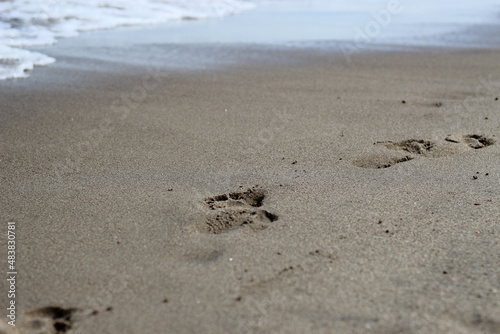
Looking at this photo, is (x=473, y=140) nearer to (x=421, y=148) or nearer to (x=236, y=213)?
(x=421, y=148)

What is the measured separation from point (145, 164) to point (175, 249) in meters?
1.14

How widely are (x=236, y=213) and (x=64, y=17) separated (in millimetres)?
7825

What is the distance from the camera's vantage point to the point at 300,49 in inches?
279

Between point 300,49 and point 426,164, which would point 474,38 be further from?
point 426,164

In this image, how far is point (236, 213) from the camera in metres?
2.64

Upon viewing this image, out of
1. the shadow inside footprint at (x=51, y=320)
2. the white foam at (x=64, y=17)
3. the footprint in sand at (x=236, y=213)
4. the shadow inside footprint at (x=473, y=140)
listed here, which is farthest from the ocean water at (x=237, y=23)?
the shadow inside footprint at (x=51, y=320)

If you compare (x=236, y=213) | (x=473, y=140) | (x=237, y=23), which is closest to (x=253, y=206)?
(x=236, y=213)

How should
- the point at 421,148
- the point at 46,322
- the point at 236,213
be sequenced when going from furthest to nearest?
1. the point at 421,148
2. the point at 236,213
3. the point at 46,322

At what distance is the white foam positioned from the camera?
627cm

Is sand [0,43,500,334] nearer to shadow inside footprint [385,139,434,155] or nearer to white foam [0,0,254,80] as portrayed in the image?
shadow inside footprint [385,139,434,155]

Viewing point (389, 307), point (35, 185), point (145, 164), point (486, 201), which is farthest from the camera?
point (145, 164)

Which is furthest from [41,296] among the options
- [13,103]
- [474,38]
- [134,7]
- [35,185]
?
[134,7]

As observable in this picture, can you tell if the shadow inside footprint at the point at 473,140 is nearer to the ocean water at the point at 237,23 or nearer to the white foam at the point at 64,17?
the ocean water at the point at 237,23

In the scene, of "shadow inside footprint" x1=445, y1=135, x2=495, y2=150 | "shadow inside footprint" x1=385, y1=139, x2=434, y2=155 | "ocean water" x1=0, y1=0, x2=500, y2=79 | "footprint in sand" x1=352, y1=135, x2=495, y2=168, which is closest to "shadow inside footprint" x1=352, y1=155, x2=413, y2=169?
"footprint in sand" x1=352, y1=135, x2=495, y2=168
